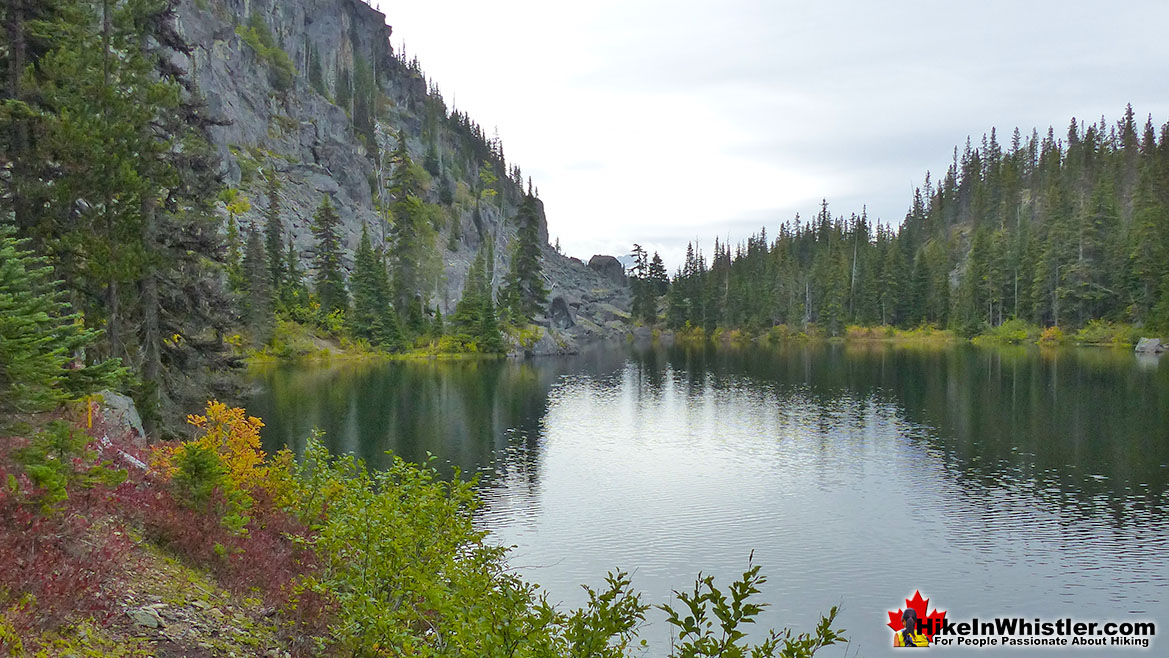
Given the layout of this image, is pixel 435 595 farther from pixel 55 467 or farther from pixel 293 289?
pixel 293 289

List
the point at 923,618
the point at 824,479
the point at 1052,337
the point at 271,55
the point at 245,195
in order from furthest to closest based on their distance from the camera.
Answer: the point at 271,55 → the point at 245,195 → the point at 1052,337 → the point at 824,479 → the point at 923,618

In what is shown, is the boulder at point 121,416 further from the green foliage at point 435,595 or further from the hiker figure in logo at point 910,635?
the hiker figure in logo at point 910,635

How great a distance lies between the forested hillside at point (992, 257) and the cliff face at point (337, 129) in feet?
120

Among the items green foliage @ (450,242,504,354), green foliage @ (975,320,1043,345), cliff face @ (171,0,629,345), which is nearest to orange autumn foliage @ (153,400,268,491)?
green foliage @ (450,242,504,354)

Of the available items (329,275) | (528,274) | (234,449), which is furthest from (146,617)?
(528,274)

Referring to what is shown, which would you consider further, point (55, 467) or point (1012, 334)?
point (1012, 334)

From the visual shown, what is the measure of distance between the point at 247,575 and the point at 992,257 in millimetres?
130412

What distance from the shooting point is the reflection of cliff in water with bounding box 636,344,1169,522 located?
30.7 metres

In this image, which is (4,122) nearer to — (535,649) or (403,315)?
(535,649)

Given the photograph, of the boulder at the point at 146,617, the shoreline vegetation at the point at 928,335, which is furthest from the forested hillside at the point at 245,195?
the shoreline vegetation at the point at 928,335

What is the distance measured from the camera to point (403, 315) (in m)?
106

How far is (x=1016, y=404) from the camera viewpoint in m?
50.3

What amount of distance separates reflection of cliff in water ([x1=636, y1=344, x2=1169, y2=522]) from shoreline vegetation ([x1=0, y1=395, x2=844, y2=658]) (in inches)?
934

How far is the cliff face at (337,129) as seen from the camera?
120m
